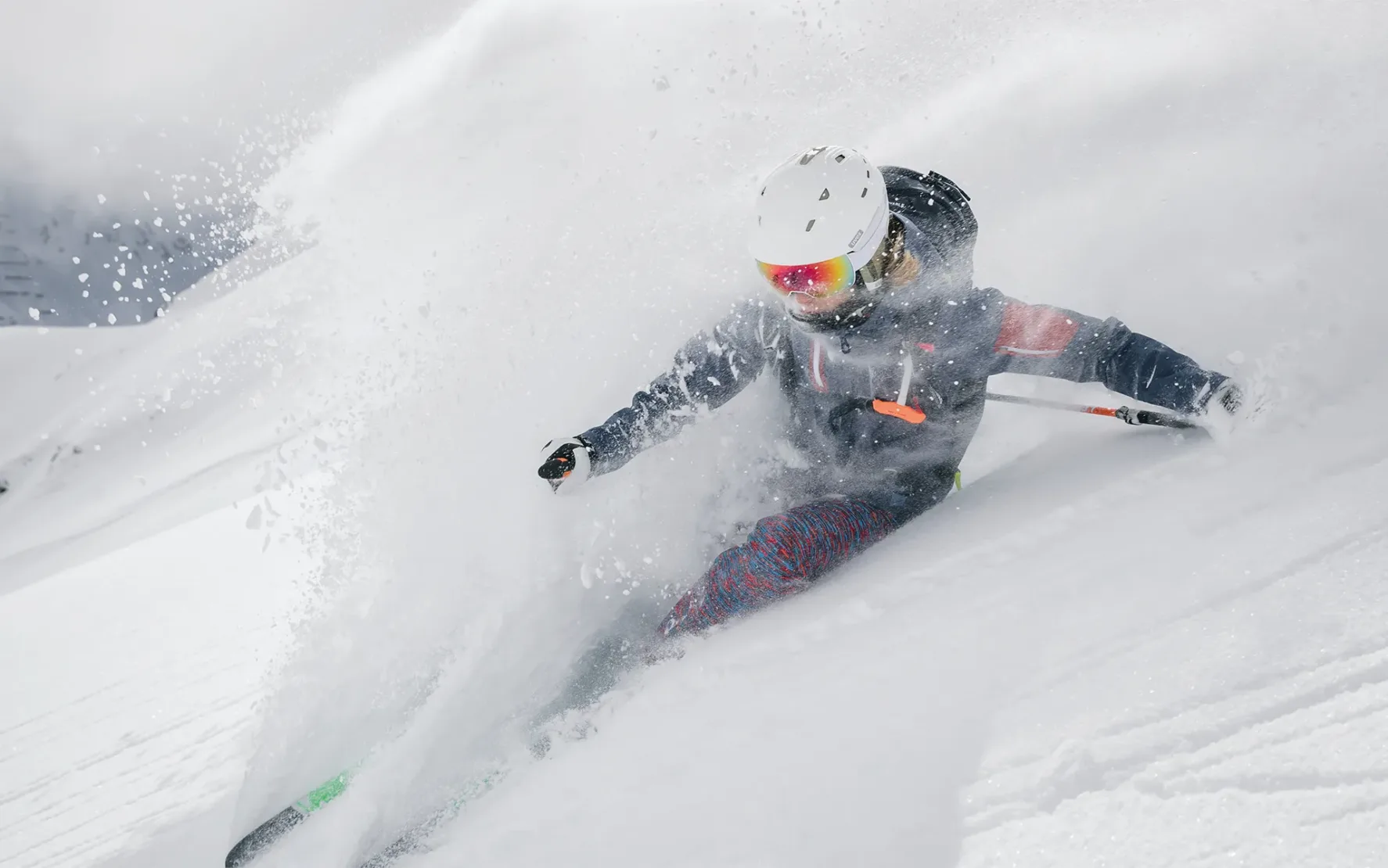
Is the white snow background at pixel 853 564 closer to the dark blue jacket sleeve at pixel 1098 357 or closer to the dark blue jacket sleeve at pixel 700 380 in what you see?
the dark blue jacket sleeve at pixel 1098 357

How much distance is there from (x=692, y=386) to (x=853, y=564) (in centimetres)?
85

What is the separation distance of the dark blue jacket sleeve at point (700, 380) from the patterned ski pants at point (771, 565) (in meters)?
0.52

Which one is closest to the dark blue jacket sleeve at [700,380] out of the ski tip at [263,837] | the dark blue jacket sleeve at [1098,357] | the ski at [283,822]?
the dark blue jacket sleeve at [1098,357]

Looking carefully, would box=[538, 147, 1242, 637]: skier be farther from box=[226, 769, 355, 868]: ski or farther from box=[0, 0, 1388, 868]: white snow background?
box=[226, 769, 355, 868]: ski

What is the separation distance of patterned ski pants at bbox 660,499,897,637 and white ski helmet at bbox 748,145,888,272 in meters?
0.85

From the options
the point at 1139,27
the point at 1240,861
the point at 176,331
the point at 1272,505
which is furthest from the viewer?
the point at 176,331

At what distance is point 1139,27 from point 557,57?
7525mm

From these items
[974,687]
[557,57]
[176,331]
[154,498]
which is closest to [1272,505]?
[974,687]

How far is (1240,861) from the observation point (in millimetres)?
1305

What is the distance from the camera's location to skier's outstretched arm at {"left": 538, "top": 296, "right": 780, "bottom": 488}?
2.82 meters

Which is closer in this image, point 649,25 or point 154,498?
point 649,25

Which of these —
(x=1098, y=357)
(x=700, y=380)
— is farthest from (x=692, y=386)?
(x=1098, y=357)

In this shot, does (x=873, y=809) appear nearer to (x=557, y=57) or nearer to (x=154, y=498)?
(x=557, y=57)

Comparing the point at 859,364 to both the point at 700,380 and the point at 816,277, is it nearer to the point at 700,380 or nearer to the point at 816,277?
the point at 816,277
